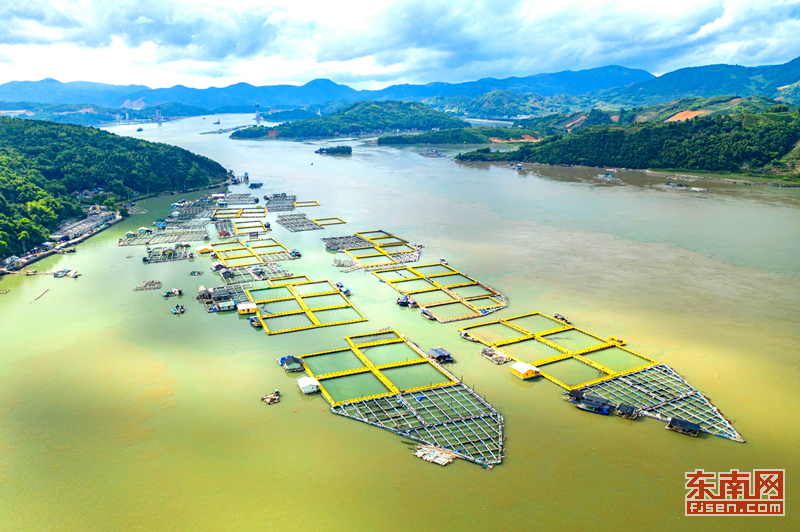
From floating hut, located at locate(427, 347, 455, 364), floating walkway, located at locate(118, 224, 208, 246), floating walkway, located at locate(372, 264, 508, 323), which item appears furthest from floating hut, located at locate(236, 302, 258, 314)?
floating walkway, located at locate(118, 224, 208, 246)

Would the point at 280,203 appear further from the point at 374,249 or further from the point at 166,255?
the point at 374,249

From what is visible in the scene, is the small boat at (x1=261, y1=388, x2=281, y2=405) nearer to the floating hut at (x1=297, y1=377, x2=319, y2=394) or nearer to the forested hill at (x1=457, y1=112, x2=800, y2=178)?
the floating hut at (x1=297, y1=377, x2=319, y2=394)

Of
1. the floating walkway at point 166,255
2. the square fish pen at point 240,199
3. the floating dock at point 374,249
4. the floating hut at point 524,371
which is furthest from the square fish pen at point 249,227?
the floating hut at point 524,371

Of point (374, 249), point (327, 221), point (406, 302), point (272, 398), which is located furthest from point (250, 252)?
point (272, 398)

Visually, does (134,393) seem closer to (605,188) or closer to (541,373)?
(541,373)

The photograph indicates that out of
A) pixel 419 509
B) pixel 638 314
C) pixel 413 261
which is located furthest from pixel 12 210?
pixel 638 314
